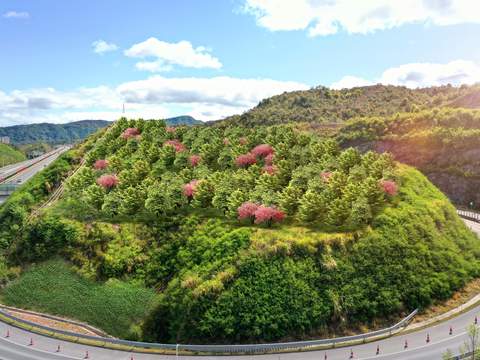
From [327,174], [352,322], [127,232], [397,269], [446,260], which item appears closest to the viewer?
[352,322]

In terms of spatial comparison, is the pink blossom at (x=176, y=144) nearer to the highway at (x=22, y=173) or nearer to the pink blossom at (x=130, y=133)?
the pink blossom at (x=130, y=133)

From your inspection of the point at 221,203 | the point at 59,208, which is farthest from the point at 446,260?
the point at 59,208

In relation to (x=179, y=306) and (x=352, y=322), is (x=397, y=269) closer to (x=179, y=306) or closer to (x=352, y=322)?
(x=352, y=322)

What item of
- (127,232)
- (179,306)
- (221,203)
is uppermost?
(221,203)

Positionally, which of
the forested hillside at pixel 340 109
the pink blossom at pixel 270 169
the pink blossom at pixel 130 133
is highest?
the forested hillside at pixel 340 109

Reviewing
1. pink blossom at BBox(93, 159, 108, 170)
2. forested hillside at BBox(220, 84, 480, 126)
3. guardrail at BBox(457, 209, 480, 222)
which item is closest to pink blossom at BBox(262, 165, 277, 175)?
pink blossom at BBox(93, 159, 108, 170)

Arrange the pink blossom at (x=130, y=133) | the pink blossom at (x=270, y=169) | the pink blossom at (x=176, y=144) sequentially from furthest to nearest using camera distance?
the pink blossom at (x=130, y=133) → the pink blossom at (x=176, y=144) → the pink blossom at (x=270, y=169)

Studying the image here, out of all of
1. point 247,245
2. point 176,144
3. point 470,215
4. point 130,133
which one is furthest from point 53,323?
point 470,215

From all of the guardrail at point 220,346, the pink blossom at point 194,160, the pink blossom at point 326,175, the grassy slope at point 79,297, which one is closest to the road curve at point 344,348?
the guardrail at point 220,346
